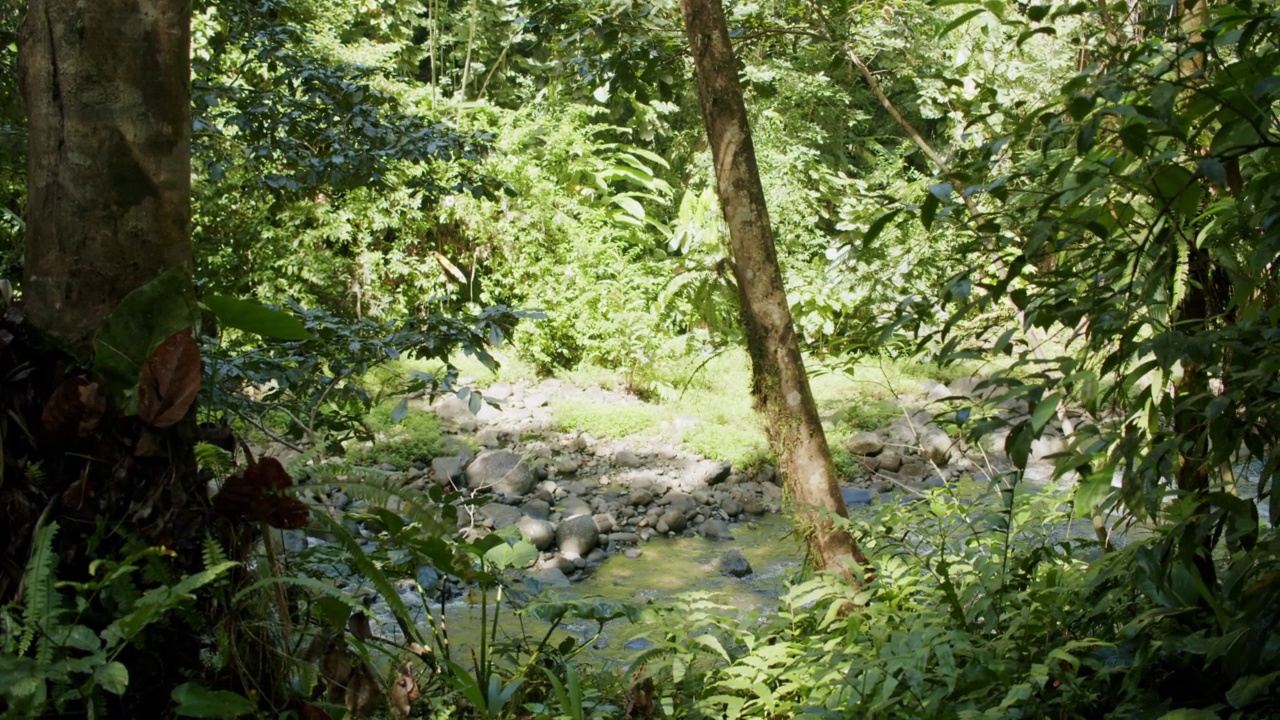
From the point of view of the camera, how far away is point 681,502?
7289mm

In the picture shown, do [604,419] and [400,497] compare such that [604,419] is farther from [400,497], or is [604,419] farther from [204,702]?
[204,702]

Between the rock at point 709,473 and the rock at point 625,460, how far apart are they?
0.48 m

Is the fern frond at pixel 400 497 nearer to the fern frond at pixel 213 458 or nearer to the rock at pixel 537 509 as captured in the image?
the fern frond at pixel 213 458

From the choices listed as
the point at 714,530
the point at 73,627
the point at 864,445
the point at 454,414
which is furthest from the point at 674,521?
the point at 73,627

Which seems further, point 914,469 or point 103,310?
point 914,469

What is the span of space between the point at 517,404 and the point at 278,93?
238 inches

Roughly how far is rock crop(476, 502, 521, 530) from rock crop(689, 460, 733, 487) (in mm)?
1570

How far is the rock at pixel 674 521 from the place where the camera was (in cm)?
693

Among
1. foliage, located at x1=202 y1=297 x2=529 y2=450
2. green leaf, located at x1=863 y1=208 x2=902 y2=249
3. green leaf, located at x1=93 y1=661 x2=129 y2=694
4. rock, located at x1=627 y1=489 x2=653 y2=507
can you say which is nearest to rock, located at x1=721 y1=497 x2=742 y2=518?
rock, located at x1=627 y1=489 x2=653 y2=507

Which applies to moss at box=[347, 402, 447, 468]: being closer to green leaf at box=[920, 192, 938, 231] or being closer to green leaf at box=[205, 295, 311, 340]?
green leaf at box=[205, 295, 311, 340]

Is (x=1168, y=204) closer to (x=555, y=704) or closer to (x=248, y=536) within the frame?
(x=248, y=536)

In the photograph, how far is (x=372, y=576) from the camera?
1354 millimetres

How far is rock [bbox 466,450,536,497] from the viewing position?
7.23 metres

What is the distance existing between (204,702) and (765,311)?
2.20 meters
